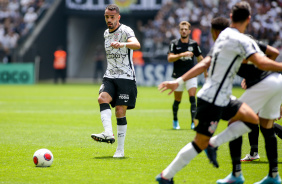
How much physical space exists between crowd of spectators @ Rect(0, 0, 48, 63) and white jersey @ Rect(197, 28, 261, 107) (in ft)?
102

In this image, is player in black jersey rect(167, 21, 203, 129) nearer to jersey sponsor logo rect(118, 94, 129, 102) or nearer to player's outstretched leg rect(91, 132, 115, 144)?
jersey sponsor logo rect(118, 94, 129, 102)

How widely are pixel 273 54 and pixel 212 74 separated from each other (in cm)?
105

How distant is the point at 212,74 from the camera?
18.1ft

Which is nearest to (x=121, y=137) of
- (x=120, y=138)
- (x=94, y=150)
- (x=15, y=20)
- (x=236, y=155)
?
(x=120, y=138)

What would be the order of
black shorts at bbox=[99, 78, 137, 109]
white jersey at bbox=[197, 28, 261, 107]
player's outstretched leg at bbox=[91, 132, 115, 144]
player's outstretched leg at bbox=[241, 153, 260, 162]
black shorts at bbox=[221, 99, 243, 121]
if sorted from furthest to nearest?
black shorts at bbox=[99, 78, 137, 109] < player's outstretched leg at bbox=[241, 153, 260, 162] < player's outstretched leg at bbox=[91, 132, 115, 144] < black shorts at bbox=[221, 99, 243, 121] < white jersey at bbox=[197, 28, 261, 107]

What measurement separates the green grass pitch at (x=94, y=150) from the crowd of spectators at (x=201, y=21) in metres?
11.8

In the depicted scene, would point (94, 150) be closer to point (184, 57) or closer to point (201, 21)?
point (184, 57)

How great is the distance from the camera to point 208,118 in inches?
216

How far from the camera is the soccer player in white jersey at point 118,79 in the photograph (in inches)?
314

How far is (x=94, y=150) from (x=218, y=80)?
12.7ft

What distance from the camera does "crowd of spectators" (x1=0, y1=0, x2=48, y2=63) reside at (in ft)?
119

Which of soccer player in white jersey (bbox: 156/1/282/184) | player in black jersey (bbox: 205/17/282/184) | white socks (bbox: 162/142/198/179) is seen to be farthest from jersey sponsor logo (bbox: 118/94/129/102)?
white socks (bbox: 162/142/198/179)

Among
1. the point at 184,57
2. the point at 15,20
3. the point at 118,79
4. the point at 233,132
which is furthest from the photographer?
the point at 15,20

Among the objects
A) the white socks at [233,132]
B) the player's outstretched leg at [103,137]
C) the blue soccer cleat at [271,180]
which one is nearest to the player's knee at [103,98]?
the player's outstretched leg at [103,137]
